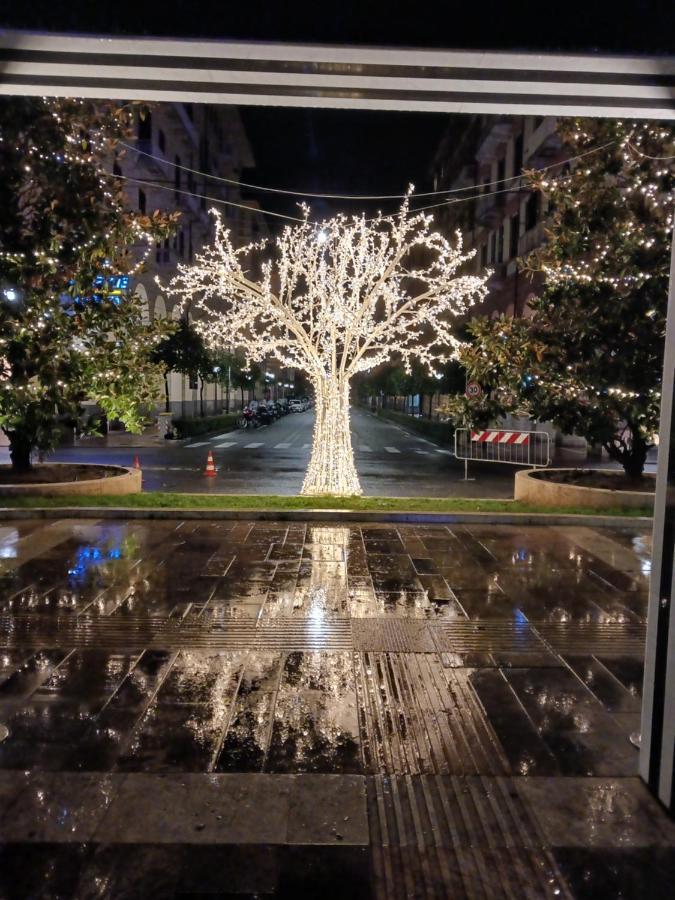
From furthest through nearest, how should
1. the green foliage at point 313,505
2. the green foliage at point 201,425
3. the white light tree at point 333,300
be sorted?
1. the green foliage at point 201,425
2. the white light tree at point 333,300
3. the green foliage at point 313,505

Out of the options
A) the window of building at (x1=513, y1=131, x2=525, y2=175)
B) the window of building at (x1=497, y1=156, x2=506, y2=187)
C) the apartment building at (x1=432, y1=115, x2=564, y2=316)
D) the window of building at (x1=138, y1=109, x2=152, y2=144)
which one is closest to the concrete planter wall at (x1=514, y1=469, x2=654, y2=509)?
the apartment building at (x1=432, y1=115, x2=564, y2=316)

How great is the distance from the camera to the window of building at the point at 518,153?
111 feet

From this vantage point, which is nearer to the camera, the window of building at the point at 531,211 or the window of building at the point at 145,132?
the window of building at the point at 531,211

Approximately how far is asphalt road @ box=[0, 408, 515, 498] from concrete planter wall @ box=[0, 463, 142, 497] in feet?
8.36

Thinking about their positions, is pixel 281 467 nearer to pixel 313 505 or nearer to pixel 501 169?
pixel 313 505

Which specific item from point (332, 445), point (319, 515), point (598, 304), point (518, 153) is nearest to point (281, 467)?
point (332, 445)

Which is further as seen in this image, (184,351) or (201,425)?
(201,425)

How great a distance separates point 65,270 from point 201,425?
26.6 metres

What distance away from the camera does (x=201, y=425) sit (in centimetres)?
3759

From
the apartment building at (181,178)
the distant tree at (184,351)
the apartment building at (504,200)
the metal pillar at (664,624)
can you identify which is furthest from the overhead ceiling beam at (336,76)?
the distant tree at (184,351)

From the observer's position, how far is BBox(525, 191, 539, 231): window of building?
1239 inches

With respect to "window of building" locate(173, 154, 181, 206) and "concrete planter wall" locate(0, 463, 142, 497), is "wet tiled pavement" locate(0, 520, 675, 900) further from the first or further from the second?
"window of building" locate(173, 154, 181, 206)

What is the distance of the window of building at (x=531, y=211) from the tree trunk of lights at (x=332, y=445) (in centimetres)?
2177

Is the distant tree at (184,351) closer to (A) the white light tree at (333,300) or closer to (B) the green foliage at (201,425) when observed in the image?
(B) the green foliage at (201,425)
